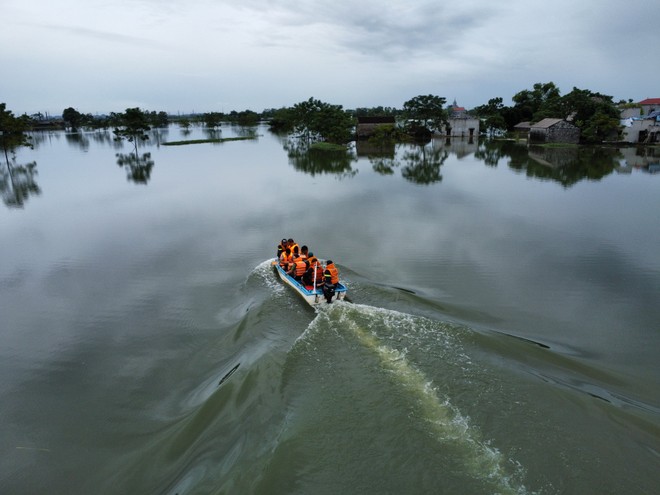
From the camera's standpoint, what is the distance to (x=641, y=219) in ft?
66.8

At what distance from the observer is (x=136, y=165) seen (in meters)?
41.8

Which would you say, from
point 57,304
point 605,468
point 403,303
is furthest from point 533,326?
point 57,304

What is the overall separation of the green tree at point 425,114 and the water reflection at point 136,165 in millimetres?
45645

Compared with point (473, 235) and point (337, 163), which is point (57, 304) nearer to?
point (473, 235)

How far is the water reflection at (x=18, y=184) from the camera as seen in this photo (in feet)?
86.3

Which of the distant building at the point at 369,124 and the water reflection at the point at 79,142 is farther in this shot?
the distant building at the point at 369,124

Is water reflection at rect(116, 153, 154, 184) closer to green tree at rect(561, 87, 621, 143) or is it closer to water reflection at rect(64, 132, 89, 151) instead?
water reflection at rect(64, 132, 89, 151)

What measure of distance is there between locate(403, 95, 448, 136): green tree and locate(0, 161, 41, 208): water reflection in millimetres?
57676

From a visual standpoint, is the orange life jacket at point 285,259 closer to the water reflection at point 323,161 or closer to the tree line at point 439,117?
the water reflection at point 323,161

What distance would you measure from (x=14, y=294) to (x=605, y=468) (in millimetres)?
16007

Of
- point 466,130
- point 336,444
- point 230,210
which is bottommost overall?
point 336,444

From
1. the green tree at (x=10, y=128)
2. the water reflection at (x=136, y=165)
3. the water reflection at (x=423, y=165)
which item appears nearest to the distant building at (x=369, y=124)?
the water reflection at (x=423, y=165)

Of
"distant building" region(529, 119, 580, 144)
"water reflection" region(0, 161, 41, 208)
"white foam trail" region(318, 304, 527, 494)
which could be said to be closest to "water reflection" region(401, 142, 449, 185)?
"distant building" region(529, 119, 580, 144)

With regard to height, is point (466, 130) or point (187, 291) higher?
point (466, 130)
